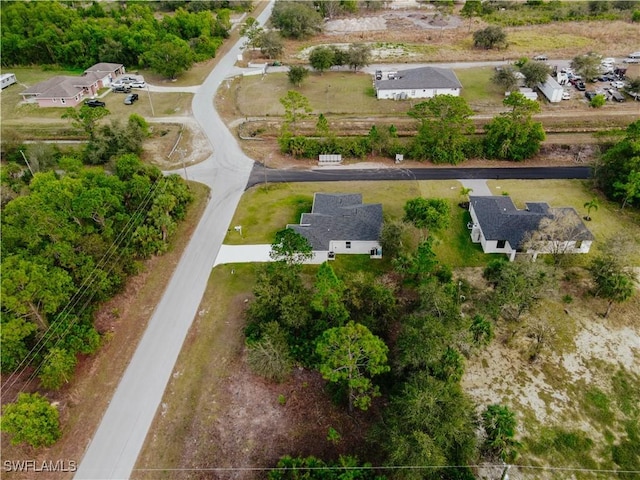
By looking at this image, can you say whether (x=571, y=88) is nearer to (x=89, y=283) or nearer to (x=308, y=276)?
(x=308, y=276)

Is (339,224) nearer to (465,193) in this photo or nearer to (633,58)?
(465,193)

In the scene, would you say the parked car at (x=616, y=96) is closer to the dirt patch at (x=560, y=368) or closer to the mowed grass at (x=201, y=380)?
the dirt patch at (x=560, y=368)

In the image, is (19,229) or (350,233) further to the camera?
(350,233)

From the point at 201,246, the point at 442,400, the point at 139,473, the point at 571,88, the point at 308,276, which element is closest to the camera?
the point at 442,400

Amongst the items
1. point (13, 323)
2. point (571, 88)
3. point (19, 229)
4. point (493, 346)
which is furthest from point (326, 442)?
point (571, 88)

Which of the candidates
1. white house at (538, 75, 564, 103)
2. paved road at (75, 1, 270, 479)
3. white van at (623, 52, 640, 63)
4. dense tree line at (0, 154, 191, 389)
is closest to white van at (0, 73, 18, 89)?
dense tree line at (0, 154, 191, 389)
